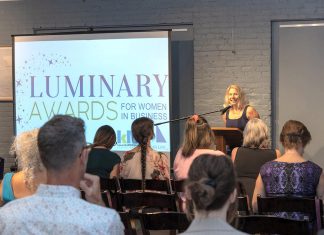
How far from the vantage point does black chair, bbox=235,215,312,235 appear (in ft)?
8.89

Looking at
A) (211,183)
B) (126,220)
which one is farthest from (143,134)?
(211,183)

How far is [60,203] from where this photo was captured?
1876 millimetres

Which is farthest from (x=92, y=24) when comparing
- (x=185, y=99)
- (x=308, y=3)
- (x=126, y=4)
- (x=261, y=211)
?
(x=261, y=211)

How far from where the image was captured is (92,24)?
25.9 ft

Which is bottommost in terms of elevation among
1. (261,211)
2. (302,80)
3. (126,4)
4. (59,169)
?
(261,211)

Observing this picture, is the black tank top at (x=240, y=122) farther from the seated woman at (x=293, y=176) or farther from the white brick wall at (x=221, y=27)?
the seated woman at (x=293, y=176)

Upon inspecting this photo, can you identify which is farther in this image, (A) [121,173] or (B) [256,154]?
(A) [121,173]

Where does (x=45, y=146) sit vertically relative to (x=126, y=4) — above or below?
below

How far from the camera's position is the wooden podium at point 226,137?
6.06 meters

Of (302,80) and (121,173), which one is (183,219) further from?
(302,80)

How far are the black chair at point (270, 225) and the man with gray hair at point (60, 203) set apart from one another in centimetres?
102

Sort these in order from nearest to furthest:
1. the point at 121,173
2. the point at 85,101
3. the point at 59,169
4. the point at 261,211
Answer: the point at 59,169 → the point at 261,211 → the point at 121,173 → the point at 85,101

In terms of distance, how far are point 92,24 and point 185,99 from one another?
165 cm

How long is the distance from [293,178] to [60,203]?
90.2 inches
